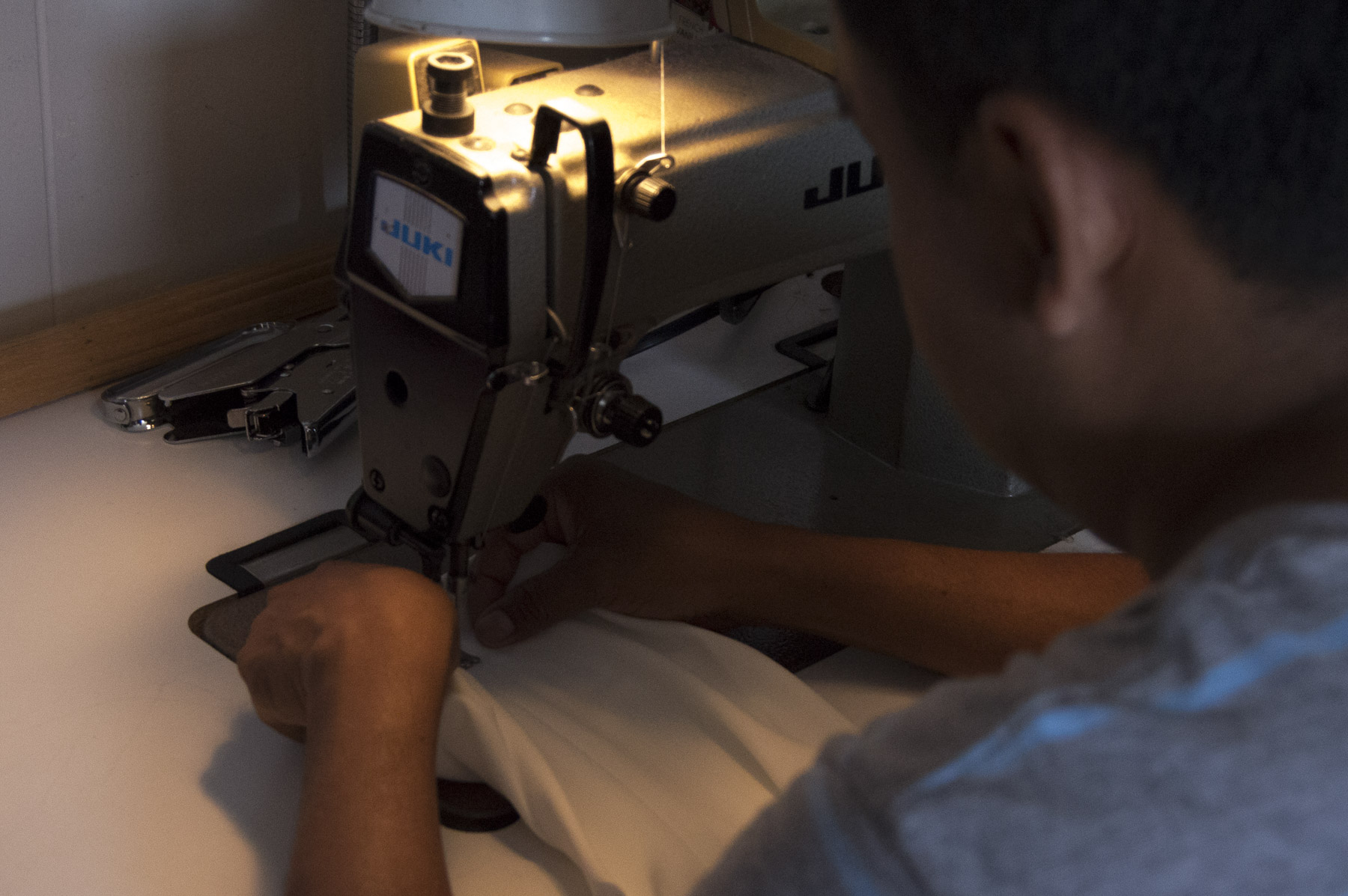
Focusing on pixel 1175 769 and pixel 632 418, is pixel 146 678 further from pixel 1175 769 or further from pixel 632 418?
pixel 1175 769

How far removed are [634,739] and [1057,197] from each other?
583 millimetres

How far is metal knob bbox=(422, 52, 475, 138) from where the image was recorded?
798mm

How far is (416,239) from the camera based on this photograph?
0.81 m

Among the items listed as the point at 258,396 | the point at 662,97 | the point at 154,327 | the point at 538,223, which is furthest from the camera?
the point at 154,327

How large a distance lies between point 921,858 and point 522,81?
72cm

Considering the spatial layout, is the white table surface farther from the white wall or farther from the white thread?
the white thread

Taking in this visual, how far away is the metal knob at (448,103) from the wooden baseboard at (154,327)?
77cm

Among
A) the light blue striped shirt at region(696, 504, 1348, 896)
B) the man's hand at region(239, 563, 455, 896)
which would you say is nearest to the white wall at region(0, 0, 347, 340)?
the man's hand at region(239, 563, 455, 896)

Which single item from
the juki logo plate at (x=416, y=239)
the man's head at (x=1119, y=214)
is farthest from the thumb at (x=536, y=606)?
the man's head at (x=1119, y=214)

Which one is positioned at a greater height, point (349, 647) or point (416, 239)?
point (416, 239)

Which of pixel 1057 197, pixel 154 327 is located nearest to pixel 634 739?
pixel 1057 197

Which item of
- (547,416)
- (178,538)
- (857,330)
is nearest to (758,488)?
(857,330)

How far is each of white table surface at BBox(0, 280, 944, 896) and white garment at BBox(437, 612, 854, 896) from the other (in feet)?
0.16

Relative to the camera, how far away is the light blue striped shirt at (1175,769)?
360mm
